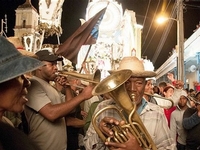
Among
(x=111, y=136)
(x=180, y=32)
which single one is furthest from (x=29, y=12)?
(x=111, y=136)

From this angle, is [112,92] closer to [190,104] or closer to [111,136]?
[111,136]

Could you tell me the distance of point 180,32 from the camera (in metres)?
15.4

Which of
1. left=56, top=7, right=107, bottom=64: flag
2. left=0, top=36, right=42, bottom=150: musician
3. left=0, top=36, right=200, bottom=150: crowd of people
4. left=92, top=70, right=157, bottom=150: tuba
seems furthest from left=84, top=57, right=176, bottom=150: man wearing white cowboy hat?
left=56, top=7, right=107, bottom=64: flag

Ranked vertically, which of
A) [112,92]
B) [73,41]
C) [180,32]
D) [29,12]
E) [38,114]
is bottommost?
[38,114]

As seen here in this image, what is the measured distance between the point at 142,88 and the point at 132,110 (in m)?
0.69

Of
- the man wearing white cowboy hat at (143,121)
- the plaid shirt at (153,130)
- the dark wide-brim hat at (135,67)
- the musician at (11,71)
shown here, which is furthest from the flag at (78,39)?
the musician at (11,71)

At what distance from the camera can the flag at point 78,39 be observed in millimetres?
5766

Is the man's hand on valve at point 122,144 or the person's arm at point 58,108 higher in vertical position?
the person's arm at point 58,108

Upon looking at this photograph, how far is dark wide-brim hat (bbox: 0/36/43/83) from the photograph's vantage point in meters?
1.55

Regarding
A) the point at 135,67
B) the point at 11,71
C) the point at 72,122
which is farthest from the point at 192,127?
the point at 11,71

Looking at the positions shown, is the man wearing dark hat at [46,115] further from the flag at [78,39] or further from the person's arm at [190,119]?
the person's arm at [190,119]

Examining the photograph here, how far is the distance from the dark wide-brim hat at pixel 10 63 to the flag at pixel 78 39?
161 inches

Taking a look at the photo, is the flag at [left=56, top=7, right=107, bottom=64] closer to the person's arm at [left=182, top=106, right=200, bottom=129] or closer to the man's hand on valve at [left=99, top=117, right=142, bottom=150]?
the person's arm at [left=182, top=106, right=200, bottom=129]

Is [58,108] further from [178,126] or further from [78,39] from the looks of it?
[178,126]
